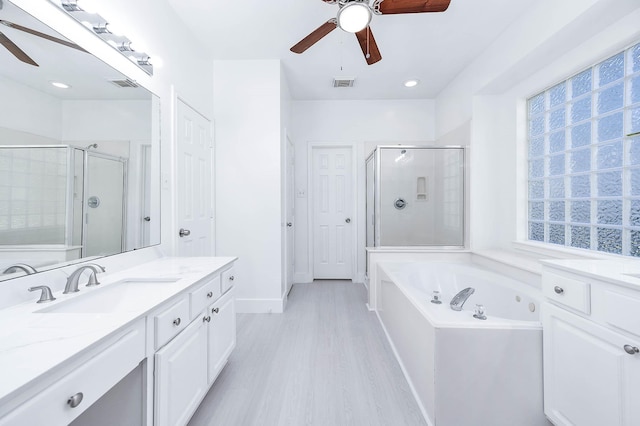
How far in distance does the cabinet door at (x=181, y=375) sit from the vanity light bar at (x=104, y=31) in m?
1.58

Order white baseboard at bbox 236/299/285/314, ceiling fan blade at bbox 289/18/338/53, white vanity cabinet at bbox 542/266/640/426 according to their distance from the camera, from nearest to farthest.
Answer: white vanity cabinet at bbox 542/266/640/426, ceiling fan blade at bbox 289/18/338/53, white baseboard at bbox 236/299/285/314

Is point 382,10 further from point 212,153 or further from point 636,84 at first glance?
point 212,153

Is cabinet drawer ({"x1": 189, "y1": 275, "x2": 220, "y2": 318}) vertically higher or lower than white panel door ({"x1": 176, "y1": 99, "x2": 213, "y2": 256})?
lower

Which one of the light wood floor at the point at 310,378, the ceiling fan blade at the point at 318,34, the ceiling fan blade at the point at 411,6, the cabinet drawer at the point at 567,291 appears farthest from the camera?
the ceiling fan blade at the point at 318,34

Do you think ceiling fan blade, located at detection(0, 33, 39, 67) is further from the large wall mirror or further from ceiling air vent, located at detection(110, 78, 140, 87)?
ceiling air vent, located at detection(110, 78, 140, 87)

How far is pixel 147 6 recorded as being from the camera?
5.91ft

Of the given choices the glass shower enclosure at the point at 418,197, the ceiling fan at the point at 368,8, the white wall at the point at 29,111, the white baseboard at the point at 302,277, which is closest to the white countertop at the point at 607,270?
the ceiling fan at the point at 368,8

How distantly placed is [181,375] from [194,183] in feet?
5.42

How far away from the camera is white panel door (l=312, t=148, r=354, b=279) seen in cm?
398

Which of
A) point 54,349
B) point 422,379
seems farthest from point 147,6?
point 422,379

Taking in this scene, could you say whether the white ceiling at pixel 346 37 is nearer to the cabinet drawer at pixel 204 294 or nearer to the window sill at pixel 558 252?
the window sill at pixel 558 252

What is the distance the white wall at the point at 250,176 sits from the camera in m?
2.82

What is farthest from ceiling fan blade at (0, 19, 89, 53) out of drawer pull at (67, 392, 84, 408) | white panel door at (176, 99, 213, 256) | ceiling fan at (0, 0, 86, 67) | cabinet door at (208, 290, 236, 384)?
cabinet door at (208, 290, 236, 384)

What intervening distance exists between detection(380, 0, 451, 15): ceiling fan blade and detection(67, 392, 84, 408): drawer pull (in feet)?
7.30
